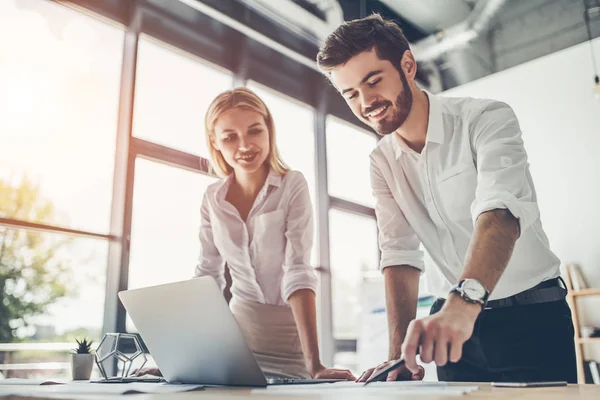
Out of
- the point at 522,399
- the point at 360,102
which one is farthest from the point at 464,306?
the point at 360,102

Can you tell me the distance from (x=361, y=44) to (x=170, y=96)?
2771mm

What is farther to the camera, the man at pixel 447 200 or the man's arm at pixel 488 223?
the man at pixel 447 200

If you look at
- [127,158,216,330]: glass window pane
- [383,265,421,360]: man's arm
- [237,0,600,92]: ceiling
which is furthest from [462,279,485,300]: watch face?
[237,0,600,92]: ceiling

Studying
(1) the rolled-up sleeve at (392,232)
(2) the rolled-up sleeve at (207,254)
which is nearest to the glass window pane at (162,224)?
(2) the rolled-up sleeve at (207,254)

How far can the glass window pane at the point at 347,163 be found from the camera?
5.32 metres

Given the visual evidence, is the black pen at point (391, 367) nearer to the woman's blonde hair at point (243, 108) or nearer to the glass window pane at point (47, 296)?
the woman's blonde hair at point (243, 108)

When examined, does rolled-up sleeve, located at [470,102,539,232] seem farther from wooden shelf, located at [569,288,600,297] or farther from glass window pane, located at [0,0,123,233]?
A: wooden shelf, located at [569,288,600,297]

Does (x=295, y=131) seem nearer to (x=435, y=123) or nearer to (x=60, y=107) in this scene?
(x=60, y=107)

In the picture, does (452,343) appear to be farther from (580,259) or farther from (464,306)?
(580,259)

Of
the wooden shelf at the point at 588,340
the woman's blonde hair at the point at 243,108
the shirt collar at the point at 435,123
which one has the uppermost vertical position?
the woman's blonde hair at the point at 243,108

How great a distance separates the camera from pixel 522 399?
0.65m

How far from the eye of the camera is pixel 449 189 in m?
1.49

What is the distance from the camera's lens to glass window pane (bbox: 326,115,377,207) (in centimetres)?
532

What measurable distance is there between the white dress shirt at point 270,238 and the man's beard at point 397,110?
1.08ft
